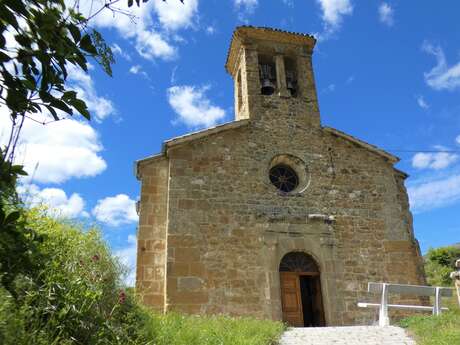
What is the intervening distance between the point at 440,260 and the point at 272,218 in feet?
58.1

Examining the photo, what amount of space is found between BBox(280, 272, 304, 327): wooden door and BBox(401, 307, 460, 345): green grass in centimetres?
281

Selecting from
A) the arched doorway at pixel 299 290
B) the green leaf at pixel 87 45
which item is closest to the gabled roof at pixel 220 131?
the arched doorway at pixel 299 290

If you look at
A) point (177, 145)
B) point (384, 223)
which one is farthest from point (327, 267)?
point (177, 145)

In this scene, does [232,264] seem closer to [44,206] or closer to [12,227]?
[44,206]

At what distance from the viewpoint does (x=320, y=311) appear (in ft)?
33.6

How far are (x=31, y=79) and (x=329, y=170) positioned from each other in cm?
1027

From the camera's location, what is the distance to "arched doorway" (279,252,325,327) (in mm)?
9898

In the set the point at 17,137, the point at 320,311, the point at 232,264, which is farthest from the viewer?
the point at 320,311

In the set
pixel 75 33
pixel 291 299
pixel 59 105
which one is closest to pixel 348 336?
pixel 291 299

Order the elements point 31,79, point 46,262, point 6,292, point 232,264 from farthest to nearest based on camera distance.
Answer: point 232,264
point 46,262
point 6,292
point 31,79

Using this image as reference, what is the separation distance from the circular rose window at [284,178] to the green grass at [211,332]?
460 cm

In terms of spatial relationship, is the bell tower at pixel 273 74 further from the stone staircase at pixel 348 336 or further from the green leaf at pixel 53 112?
the green leaf at pixel 53 112

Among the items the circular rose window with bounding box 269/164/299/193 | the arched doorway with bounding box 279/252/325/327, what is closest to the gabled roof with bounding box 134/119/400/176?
the circular rose window with bounding box 269/164/299/193

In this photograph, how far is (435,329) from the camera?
6621mm
